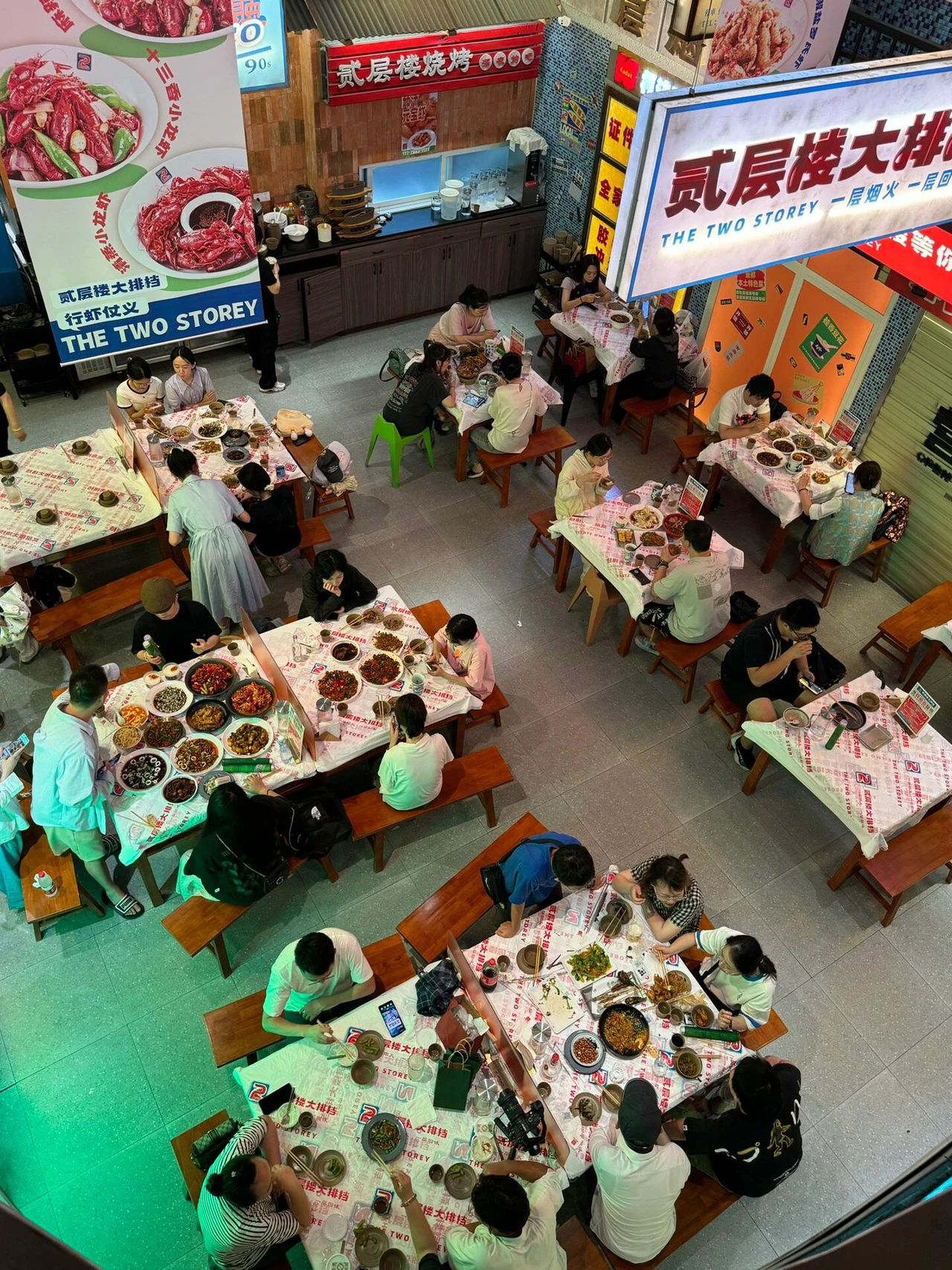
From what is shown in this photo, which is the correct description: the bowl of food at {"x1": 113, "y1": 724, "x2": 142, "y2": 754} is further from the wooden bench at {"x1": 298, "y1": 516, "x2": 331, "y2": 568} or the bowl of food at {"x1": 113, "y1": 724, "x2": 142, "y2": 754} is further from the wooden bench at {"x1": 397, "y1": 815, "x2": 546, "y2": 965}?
the wooden bench at {"x1": 298, "y1": 516, "x2": 331, "y2": 568}

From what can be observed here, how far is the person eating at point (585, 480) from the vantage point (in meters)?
8.48

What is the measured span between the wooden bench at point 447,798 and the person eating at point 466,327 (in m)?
5.41

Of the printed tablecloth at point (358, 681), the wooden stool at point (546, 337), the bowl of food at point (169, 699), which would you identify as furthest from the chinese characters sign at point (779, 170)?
the wooden stool at point (546, 337)

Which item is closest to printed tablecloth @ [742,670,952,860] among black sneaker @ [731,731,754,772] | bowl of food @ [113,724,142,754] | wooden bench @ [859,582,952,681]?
black sneaker @ [731,731,754,772]

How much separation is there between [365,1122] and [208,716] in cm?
307

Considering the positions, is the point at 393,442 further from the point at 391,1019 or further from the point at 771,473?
the point at 391,1019

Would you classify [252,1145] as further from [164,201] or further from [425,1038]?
[164,201]

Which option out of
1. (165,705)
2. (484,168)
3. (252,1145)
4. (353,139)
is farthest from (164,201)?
(484,168)

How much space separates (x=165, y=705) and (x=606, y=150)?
921cm

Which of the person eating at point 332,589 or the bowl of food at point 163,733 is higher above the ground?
the person eating at point 332,589

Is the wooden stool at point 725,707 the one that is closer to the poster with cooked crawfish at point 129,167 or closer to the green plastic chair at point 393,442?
the green plastic chair at point 393,442

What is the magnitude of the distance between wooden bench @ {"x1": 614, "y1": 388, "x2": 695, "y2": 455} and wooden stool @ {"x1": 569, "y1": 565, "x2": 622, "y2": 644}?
2.88 m

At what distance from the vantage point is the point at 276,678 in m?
6.93

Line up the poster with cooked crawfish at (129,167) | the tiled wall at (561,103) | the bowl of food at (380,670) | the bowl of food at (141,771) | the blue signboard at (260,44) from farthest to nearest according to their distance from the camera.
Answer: the tiled wall at (561,103) < the blue signboard at (260,44) < the bowl of food at (380,670) < the bowl of food at (141,771) < the poster with cooked crawfish at (129,167)
